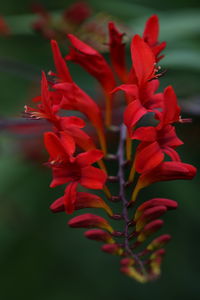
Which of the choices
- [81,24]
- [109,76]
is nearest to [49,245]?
[81,24]

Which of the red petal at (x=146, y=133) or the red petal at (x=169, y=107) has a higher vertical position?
the red petal at (x=169, y=107)

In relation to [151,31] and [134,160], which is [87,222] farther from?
[151,31]

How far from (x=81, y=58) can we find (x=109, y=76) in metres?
0.09

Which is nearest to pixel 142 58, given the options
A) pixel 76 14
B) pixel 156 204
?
pixel 156 204

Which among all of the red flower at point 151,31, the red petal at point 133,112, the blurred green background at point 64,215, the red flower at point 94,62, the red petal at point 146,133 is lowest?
the blurred green background at point 64,215

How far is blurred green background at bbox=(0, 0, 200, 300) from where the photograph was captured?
6.73ft

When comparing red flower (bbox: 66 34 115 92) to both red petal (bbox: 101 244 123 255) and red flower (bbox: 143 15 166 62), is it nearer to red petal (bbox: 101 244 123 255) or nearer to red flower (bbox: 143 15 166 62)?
red flower (bbox: 143 15 166 62)

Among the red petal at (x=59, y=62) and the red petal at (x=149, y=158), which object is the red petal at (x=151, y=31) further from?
the red petal at (x=149, y=158)

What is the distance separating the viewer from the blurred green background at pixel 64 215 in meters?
2.05

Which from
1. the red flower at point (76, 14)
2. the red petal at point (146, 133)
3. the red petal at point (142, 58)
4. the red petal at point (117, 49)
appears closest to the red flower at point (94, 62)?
the red petal at point (117, 49)

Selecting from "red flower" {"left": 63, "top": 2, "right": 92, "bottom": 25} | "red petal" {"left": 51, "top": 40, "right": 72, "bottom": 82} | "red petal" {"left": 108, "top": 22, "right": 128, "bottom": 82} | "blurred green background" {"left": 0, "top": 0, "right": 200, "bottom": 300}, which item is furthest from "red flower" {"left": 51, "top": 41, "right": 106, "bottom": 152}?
"red flower" {"left": 63, "top": 2, "right": 92, "bottom": 25}

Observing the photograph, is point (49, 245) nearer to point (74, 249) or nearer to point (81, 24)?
point (74, 249)

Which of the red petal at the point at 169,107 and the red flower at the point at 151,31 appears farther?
the red flower at the point at 151,31

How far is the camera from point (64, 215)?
2.50m
